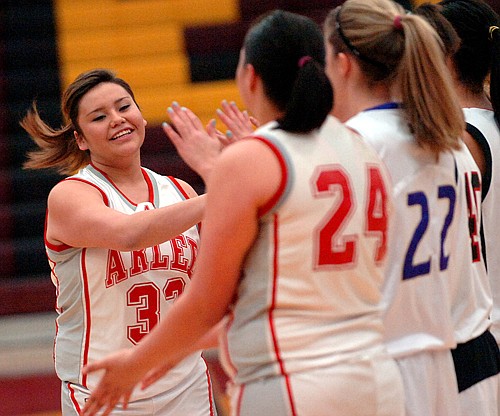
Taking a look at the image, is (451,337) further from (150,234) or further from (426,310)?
(150,234)

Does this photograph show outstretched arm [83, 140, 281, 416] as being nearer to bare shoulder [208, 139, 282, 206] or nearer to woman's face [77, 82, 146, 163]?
bare shoulder [208, 139, 282, 206]

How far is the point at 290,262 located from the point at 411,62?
2.00 feet

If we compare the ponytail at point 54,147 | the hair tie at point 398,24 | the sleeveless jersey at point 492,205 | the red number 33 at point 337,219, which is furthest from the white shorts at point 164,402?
the hair tie at point 398,24

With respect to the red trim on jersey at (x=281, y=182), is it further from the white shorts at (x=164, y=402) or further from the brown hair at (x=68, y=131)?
the brown hair at (x=68, y=131)

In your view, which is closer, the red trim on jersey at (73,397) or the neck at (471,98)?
the neck at (471,98)

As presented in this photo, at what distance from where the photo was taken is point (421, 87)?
2.22 metres

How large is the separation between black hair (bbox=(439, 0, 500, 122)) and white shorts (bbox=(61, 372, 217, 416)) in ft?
4.58

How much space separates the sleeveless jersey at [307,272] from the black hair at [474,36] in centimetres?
100

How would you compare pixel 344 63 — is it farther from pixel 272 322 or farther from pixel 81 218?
pixel 81 218

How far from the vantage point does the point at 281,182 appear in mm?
1934

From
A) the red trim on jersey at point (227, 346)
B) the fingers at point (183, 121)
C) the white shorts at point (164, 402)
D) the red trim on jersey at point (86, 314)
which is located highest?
the fingers at point (183, 121)

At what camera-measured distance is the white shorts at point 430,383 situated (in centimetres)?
225

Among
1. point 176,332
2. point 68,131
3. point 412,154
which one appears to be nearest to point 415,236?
point 412,154

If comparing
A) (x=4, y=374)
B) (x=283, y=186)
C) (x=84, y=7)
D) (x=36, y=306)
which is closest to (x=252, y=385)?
(x=283, y=186)
